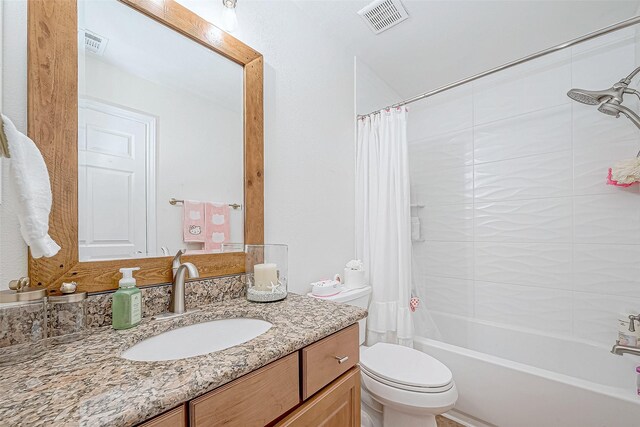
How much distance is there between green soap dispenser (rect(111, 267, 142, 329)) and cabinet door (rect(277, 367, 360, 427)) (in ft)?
1.65

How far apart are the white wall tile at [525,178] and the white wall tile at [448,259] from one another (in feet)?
1.45

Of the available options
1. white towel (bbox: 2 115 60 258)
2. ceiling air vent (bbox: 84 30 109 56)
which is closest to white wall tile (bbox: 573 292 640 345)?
white towel (bbox: 2 115 60 258)

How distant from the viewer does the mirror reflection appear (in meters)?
0.80

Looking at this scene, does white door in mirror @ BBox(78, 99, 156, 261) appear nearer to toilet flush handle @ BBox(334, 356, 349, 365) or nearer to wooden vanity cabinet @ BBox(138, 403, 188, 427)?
wooden vanity cabinet @ BBox(138, 403, 188, 427)

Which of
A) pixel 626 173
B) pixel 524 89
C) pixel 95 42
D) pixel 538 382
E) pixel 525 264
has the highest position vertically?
pixel 524 89

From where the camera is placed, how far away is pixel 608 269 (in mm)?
1704

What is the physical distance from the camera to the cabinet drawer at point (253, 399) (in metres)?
0.50

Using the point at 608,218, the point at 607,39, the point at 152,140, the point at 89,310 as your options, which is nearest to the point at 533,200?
the point at 608,218

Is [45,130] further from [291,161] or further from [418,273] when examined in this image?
[418,273]

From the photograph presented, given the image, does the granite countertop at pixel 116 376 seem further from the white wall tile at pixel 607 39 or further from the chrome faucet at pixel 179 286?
the white wall tile at pixel 607 39

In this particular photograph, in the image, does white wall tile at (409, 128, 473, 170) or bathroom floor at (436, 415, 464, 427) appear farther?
white wall tile at (409, 128, 473, 170)

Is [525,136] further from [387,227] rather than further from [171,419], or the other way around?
[171,419]

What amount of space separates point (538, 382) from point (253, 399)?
4.93 feet

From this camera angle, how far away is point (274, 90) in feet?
4.43
